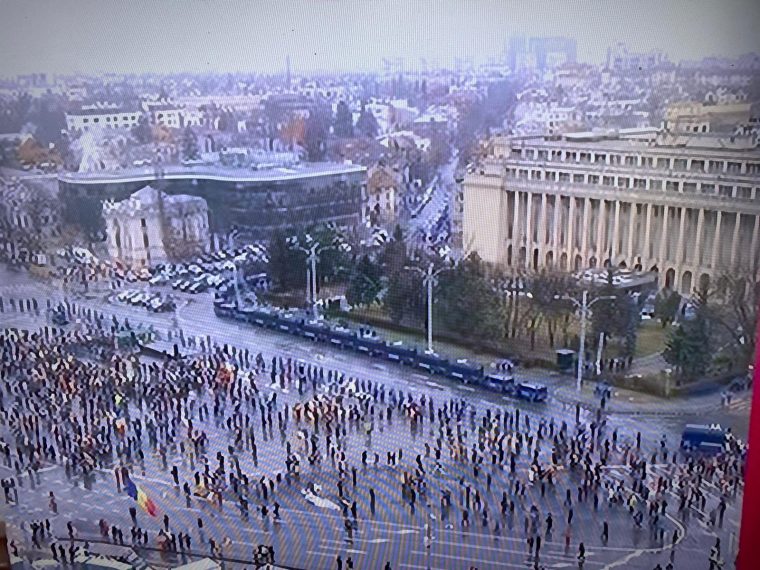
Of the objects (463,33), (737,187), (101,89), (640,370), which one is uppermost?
(463,33)

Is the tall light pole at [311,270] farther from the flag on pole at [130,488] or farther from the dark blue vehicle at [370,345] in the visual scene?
the flag on pole at [130,488]

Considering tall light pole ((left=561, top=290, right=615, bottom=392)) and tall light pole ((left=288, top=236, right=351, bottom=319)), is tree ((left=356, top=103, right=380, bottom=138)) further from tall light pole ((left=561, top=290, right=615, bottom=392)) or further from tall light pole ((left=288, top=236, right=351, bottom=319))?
tall light pole ((left=561, top=290, right=615, bottom=392))

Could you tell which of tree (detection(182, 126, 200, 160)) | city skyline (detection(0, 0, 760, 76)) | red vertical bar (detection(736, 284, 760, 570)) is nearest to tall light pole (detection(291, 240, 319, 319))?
tree (detection(182, 126, 200, 160))

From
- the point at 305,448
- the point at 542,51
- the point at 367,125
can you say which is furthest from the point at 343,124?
the point at 305,448

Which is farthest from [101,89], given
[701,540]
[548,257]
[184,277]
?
[701,540]

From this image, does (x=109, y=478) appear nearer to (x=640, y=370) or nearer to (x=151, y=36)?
(x=151, y=36)

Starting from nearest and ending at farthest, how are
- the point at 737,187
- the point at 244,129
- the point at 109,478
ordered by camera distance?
the point at 737,187
the point at 244,129
the point at 109,478
